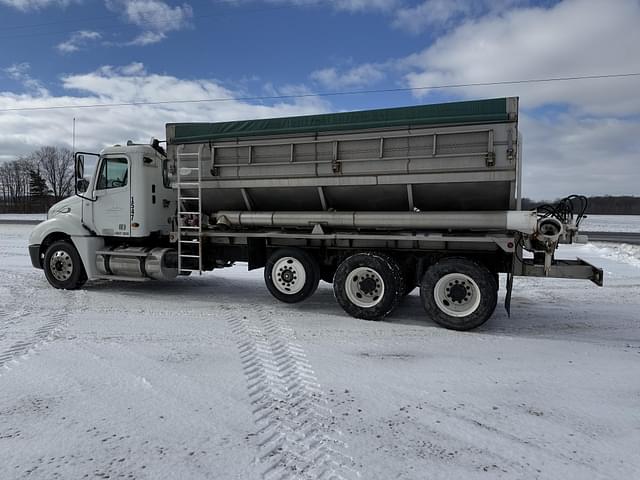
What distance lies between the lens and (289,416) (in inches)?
139

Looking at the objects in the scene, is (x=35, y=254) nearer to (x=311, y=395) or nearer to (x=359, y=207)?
(x=359, y=207)

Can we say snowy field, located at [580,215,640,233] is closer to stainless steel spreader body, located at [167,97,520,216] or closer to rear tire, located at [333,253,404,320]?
stainless steel spreader body, located at [167,97,520,216]

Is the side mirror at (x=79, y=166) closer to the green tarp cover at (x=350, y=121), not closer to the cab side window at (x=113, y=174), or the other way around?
the cab side window at (x=113, y=174)

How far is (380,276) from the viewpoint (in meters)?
6.39

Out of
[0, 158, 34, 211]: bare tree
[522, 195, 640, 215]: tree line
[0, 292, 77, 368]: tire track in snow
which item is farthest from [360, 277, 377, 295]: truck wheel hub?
[0, 158, 34, 211]: bare tree

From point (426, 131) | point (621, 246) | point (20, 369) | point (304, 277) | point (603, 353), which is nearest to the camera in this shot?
point (20, 369)

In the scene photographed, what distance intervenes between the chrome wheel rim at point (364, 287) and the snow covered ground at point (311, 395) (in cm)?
32

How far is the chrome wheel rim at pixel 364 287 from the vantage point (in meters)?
6.48

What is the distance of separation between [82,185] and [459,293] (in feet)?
22.6

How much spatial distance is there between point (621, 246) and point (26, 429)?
764 inches

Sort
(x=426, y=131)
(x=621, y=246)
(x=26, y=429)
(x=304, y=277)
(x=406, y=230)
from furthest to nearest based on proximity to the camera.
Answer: (x=621, y=246)
(x=304, y=277)
(x=406, y=230)
(x=426, y=131)
(x=26, y=429)

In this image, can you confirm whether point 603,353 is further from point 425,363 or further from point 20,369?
point 20,369

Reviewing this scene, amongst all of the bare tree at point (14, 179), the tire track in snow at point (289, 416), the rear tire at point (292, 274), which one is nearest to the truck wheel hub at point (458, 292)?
the rear tire at point (292, 274)

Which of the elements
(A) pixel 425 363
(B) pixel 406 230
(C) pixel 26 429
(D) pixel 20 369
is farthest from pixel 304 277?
(C) pixel 26 429
